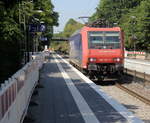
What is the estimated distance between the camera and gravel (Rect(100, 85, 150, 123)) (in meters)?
13.7

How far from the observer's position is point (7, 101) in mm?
6801

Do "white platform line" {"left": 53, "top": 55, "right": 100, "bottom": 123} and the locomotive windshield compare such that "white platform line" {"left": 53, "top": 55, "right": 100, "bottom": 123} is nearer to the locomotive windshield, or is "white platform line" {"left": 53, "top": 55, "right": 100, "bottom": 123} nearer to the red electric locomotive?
the red electric locomotive

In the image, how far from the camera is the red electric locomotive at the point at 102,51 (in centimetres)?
2500

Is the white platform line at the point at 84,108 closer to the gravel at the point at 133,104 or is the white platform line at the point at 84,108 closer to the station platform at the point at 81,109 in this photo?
the station platform at the point at 81,109

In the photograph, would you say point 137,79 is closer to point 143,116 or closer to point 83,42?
point 83,42

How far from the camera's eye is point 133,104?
17.0 m

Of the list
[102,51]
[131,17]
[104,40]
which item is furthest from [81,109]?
[131,17]

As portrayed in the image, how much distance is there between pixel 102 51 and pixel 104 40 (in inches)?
31.4

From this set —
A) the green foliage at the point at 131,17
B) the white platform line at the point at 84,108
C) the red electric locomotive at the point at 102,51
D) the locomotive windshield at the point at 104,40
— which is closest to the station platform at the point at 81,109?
the white platform line at the point at 84,108

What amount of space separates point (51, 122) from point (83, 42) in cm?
1521

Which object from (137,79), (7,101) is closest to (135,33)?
(137,79)

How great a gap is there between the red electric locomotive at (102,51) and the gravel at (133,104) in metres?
2.23

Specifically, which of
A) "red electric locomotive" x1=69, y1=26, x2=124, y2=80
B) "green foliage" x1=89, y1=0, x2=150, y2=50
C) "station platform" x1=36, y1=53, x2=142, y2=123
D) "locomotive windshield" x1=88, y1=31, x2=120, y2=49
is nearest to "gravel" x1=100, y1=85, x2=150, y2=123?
"station platform" x1=36, y1=53, x2=142, y2=123

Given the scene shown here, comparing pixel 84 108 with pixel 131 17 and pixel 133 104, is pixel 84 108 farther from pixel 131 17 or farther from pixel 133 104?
pixel 131 17
